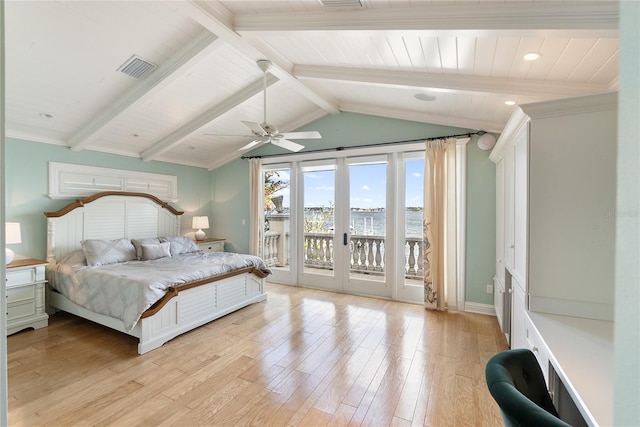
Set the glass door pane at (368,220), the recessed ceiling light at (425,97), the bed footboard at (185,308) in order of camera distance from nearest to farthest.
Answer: the bed footboard at (185,308) → the recessed ceiling light at (425,97) → the glass door pane at (368,220)

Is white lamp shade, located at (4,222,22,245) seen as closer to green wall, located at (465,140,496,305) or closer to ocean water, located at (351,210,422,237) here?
ocean water, located at (351,210,422,237)

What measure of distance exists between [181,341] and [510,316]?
3.23 meters

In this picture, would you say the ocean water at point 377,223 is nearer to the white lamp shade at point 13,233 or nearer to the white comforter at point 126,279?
the white comforter at point 126,279

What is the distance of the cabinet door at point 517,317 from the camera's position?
2047mm

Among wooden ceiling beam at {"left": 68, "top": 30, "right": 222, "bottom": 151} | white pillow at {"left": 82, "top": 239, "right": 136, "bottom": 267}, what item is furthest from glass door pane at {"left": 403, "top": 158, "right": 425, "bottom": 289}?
white pillow at {"left": 82, "top": 239, "right": 136, "bottom": 267}

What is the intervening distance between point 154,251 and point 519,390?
4518mm

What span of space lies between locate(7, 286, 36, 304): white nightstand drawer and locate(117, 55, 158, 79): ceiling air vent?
266cm

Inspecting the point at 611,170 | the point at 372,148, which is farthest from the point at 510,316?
the point at 372,148

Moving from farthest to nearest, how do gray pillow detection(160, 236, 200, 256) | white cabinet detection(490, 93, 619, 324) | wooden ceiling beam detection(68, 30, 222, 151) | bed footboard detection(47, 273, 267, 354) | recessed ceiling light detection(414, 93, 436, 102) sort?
gray pillow detection(160, 236, 200, 256)
recessed ceiling light detection(414, 93, 436, 102)
bed footboard detection(47, 273, 267, 354)
wooden ceiling beam detection(68, 30, 222, 151)
white cabinet detection(490, 93, 619, 324)

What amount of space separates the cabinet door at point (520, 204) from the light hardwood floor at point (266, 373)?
0.99 meters

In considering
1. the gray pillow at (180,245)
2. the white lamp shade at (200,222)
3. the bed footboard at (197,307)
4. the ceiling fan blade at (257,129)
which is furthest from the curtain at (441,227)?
the white lamp shade at (200,222)

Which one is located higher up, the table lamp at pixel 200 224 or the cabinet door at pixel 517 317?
the table lamp at pixel 200 224

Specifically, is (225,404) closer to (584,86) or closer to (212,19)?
(212,19)

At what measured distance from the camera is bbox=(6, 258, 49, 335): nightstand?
3143 millimetres
